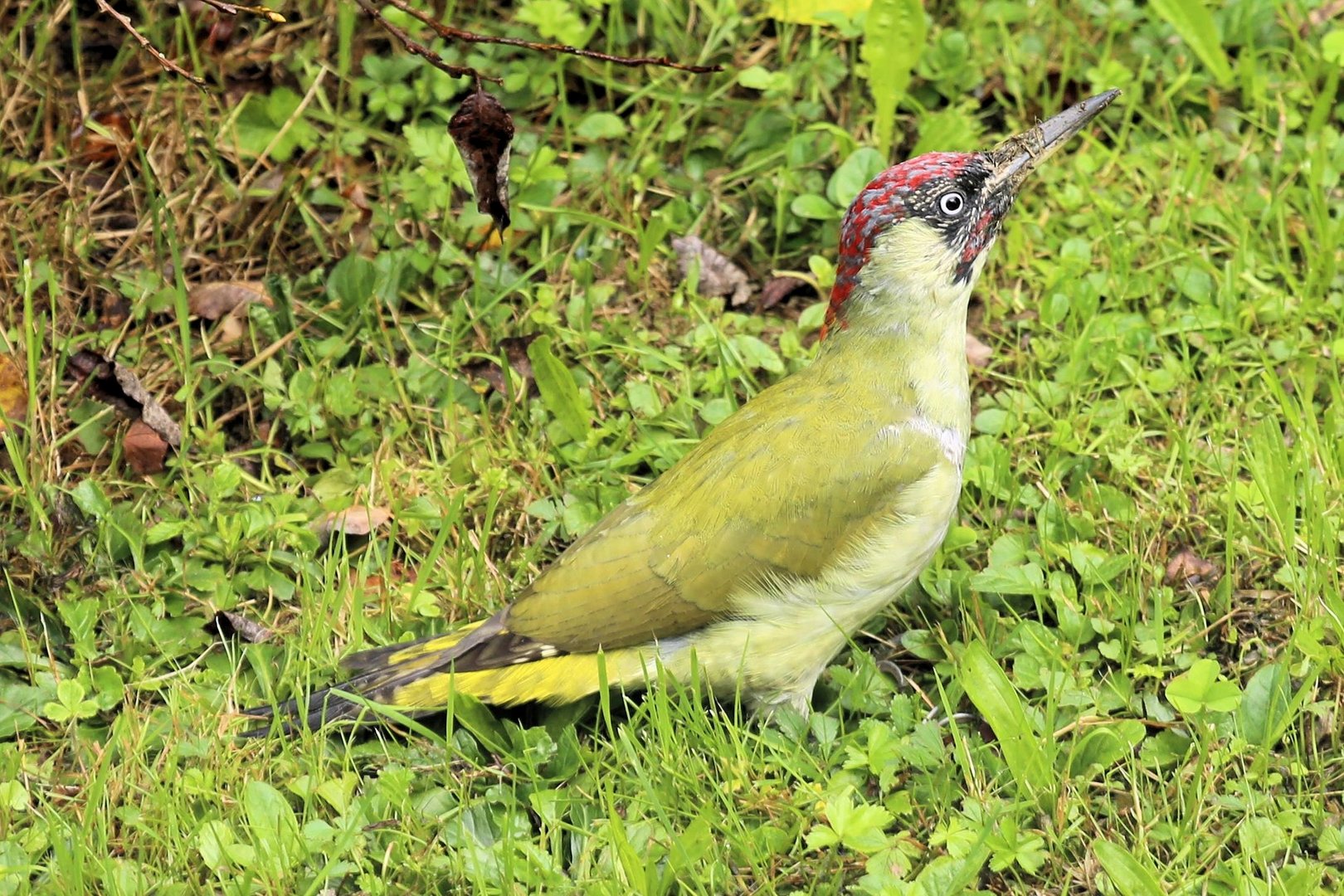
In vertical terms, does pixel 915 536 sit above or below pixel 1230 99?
below

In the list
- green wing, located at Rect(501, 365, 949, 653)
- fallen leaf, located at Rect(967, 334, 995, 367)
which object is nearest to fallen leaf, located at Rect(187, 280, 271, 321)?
green wing, located at Rect(501, 365, 949, 653)

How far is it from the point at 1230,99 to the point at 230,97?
10.4 ft

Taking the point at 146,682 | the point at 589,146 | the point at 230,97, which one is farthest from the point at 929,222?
the point at 230,97

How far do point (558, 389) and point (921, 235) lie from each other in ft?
3.74

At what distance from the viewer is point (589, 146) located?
5184mm

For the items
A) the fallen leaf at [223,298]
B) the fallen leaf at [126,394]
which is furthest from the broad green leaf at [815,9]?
the fallen leaf at [126,394]

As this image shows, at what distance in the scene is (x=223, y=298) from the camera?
4.75 meters

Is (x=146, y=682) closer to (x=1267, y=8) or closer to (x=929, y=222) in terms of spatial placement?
(x=929, y=222)

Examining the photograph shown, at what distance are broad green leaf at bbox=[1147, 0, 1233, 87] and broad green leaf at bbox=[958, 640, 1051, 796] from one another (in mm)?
2394

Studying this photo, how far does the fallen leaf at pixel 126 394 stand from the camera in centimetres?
441

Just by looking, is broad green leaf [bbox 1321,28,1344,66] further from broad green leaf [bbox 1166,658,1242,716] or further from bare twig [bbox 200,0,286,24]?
bare twig [bbox 200,0,286,24]

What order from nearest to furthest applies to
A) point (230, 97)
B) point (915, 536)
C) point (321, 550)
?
point (915, 536) → point (321, 550) → point (230, 97)

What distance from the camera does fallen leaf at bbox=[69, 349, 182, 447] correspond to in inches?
173

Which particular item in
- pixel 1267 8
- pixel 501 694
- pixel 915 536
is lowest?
pixel 501 694
